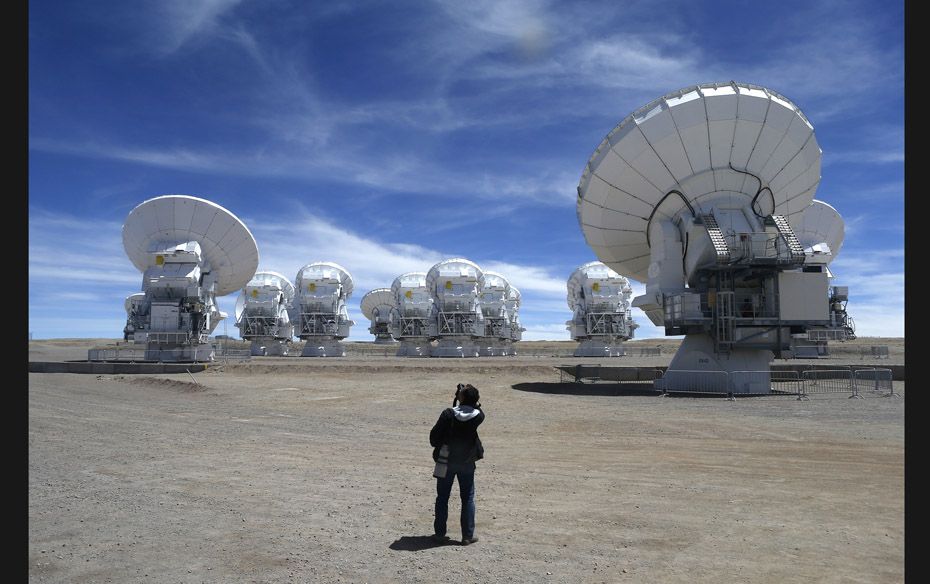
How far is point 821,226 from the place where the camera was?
48844mm

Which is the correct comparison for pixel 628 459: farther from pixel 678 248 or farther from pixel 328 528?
pixel 678 248

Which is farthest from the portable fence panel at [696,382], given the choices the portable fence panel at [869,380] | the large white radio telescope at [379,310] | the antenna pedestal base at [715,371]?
the large white radio telescope at [379,310]

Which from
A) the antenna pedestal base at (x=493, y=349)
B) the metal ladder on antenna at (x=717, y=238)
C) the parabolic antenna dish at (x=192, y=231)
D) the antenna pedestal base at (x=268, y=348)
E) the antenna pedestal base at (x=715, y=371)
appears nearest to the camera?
the metal ladder on antenna at (x=717, y=238)

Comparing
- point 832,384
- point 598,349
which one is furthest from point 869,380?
point 598,349

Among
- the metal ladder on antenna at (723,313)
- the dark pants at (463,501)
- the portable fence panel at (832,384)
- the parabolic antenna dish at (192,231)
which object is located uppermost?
the parabolic antenna dish at (192,231)

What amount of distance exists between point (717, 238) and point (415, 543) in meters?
19.0

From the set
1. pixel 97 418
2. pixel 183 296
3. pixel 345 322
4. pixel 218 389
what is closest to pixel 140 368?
pixel 183 296

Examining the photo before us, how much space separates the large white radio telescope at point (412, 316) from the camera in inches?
2495

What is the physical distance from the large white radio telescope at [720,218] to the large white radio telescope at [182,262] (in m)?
24.9

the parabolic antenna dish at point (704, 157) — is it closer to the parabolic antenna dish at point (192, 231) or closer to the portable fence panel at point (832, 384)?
the portable fence panel at point (832, 384)

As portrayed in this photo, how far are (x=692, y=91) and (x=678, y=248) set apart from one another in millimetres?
5854

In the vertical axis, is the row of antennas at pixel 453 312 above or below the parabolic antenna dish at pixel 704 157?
below

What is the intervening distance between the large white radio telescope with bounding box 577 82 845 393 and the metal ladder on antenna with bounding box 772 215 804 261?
4cm

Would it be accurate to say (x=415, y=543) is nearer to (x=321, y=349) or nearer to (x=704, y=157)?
(x=704, y=157)
